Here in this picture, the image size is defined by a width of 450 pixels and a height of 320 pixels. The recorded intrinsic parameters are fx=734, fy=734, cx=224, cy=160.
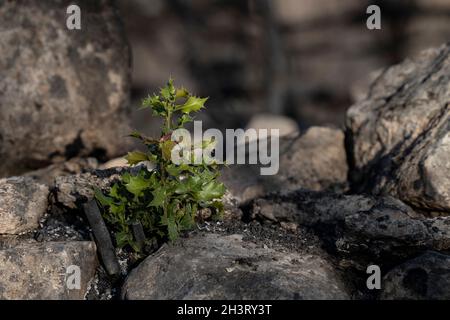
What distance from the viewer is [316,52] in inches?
348

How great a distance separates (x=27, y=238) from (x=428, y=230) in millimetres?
2118

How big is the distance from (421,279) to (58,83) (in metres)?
3.26

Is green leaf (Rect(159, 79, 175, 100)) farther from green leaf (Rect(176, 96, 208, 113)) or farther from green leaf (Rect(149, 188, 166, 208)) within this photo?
green leaf (Rect(149, 188, 166, 208))

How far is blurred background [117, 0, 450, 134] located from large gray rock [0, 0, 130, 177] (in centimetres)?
258

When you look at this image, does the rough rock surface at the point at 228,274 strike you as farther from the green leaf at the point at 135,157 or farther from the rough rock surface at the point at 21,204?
the rough rock surface at the point at 21,204

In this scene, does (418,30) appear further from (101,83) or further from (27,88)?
(27,88)


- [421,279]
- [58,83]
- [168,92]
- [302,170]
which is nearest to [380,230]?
[421,279]

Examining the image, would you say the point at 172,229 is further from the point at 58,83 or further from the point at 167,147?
the point at 58,83

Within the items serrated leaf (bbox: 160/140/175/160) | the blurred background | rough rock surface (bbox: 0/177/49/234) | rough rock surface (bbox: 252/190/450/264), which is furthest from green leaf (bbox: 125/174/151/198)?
the blurred background

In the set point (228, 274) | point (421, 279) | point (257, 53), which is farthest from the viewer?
point (257, 53)

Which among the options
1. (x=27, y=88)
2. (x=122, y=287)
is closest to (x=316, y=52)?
(x=27, y=88)

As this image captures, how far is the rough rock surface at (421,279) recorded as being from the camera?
3.25 m

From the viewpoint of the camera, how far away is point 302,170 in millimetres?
5160

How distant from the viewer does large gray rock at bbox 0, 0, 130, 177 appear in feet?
17.7
